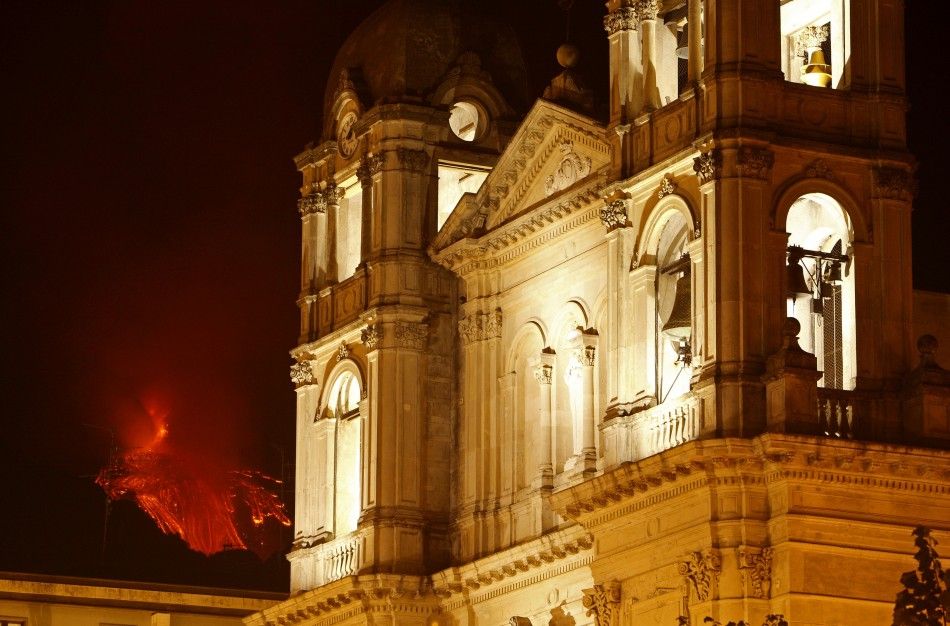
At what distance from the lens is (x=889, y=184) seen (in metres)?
40.8

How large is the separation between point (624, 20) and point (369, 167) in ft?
26.7

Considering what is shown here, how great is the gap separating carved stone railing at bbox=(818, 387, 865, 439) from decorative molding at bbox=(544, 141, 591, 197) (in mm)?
8028

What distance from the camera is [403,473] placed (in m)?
48.5

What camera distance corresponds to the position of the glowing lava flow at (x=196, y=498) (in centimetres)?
6662

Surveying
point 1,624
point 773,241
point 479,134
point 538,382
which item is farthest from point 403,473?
point 1,624

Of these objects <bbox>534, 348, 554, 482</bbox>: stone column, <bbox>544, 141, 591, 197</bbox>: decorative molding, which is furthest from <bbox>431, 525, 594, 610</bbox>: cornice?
<bbox>544, 141, 591, 197</bbox>: decorative molding

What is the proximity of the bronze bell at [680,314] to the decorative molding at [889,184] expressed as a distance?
307 centimetres

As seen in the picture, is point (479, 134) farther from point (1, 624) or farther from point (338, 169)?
point (1, 624)

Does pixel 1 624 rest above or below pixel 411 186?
below

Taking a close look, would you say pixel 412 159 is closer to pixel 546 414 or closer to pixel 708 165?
pixel 546 414

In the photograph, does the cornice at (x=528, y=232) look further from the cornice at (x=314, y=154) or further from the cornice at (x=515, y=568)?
the cornice at (x=515, y=568)

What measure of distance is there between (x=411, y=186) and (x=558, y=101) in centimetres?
421

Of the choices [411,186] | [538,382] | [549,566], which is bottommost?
[549,566]

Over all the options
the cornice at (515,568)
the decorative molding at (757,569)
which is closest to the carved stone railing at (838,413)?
Answer: the decorative molding at (757,569)
